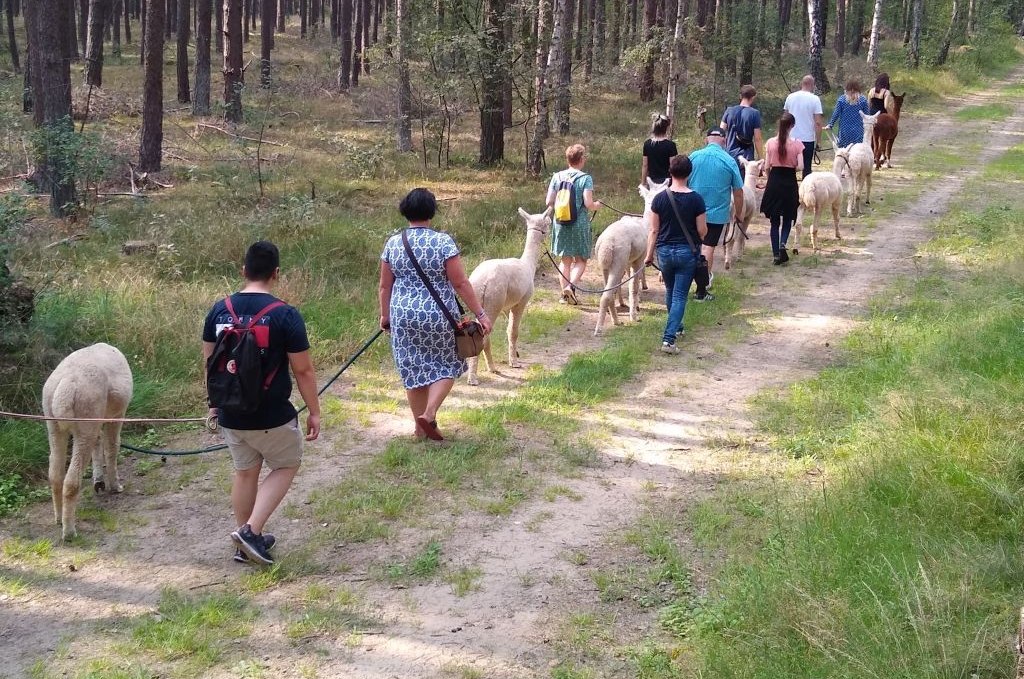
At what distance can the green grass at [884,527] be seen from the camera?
3688 millimetres

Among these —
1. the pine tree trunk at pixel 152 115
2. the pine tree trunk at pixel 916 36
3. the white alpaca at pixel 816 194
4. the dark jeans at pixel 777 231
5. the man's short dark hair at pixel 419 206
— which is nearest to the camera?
the man's short dark hair at pixel 419 206

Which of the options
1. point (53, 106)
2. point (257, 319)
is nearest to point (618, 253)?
point (257, 319)

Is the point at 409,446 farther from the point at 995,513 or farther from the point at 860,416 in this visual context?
the point at 995,513

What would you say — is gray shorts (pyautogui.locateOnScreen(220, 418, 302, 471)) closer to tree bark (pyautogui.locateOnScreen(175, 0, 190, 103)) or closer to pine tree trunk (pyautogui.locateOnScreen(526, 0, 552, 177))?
pine tree trunk (pyautogui.locateOnScreen(526, 0, 552, 177))

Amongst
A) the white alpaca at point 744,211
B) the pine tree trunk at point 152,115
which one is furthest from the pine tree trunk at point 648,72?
the white alpaca at point 744,211

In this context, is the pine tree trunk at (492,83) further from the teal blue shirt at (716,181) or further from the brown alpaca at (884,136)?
the teal blue shirt at (716,181)

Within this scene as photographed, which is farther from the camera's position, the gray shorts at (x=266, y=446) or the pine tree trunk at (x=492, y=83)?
the pine tree trunk at (x=492, y=83)

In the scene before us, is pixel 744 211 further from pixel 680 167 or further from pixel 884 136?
pixel 884 136

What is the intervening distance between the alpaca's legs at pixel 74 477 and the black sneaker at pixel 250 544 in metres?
1.20

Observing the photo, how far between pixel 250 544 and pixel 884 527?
139 inches

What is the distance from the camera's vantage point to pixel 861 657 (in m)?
3.53

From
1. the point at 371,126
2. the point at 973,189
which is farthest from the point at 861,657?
the point at 371,126

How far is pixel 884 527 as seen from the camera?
188 inches

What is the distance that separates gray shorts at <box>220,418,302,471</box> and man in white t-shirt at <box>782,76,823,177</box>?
1098cm
